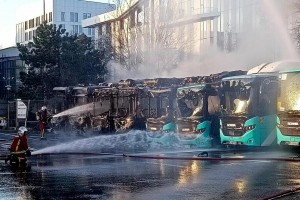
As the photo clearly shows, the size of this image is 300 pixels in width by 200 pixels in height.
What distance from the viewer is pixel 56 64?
5188 cm

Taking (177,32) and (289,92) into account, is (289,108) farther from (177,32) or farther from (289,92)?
(177,32)

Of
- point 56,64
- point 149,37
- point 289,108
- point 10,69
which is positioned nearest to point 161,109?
point 289,108

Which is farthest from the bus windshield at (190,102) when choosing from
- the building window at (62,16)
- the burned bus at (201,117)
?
the building window at (62,16)

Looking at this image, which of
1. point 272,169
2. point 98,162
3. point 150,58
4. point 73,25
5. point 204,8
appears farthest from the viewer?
point 73,25

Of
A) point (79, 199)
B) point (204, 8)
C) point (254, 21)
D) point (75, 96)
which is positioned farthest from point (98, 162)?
point (204, 8)

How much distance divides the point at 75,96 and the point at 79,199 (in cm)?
2596

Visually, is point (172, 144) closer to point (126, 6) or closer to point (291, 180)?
point (291, 180)

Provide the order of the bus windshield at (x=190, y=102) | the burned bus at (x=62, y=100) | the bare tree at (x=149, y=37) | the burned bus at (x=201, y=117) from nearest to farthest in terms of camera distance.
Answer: the burned bus at (x=201, y=117) < the bus windshield at (x=190, y=102) < the burned bus at (x=62, y=100) < the bare tree at (x=149, y=37)

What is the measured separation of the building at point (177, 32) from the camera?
38.7 m

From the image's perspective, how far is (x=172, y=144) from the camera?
24.7 m

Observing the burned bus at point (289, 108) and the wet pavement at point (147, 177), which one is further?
the burned bus at point (289, 108)

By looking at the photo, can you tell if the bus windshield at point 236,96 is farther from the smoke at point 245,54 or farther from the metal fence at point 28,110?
the metal fence at point 28,110

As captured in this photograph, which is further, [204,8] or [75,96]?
[204,8]

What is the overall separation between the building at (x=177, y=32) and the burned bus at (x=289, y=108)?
57.2 feet
